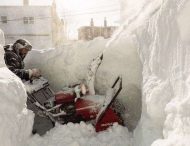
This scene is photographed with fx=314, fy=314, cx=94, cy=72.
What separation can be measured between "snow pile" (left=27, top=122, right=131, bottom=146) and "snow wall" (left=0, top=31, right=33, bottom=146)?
1.45 feet

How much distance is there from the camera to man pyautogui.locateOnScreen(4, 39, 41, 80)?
20.9 ft

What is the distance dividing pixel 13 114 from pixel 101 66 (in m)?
2.77

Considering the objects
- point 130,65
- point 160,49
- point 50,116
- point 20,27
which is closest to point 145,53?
point 160,49

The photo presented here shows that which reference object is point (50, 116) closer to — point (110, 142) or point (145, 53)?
point (110, 142)

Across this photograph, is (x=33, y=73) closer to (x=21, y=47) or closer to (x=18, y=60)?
→ (x=18, y=60)

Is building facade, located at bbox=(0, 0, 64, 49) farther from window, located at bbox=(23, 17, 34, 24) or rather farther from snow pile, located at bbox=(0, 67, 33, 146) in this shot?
snow pile, located at bbox=(0, 67, 33, 146)

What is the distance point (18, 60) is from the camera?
273 inches

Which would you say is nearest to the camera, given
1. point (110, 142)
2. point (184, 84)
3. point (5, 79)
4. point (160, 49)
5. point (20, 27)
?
point (184, 84)

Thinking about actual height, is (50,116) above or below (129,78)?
below

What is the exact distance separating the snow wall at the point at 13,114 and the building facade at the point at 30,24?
25.4m

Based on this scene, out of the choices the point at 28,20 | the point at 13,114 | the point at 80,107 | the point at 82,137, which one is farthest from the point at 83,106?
the point at 28,20

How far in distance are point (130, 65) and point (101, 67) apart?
2.69 feet

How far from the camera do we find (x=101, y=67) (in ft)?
21.3

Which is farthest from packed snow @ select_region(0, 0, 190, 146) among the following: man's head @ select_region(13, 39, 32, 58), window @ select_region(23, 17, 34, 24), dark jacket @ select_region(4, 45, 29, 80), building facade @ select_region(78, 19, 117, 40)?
window @ select_region(23, 17, 34, 24)
